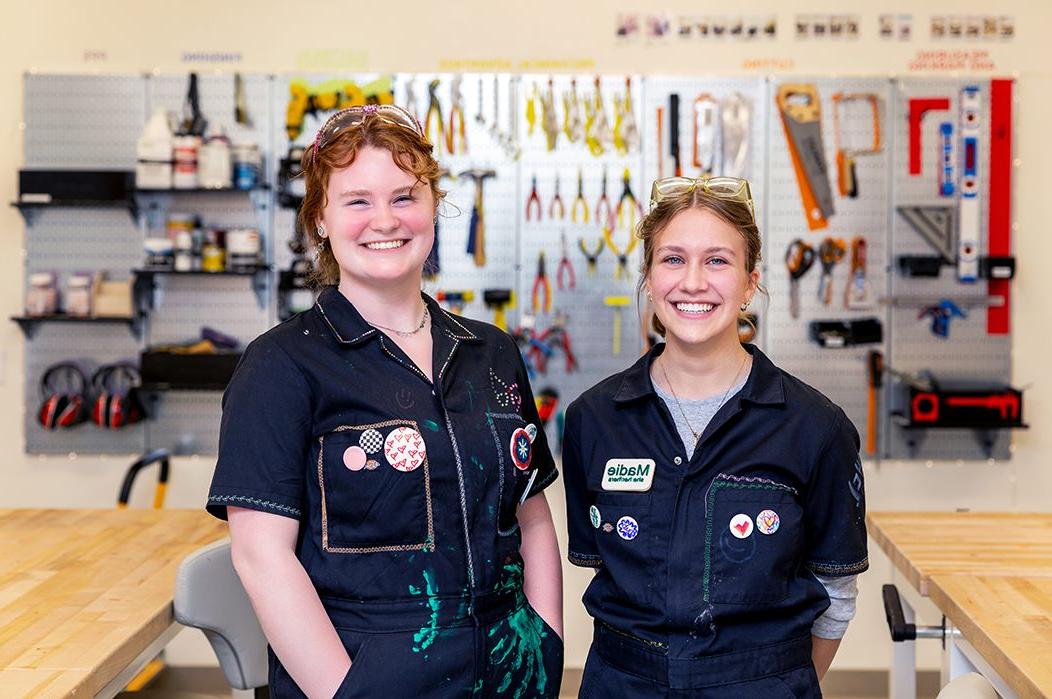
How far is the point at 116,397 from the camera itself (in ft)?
14.1

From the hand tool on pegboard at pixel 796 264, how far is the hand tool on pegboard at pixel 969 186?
60 cm

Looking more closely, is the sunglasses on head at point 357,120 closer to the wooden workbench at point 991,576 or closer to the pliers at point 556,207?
the wooden workbench at point 991,576

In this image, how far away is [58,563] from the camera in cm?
244

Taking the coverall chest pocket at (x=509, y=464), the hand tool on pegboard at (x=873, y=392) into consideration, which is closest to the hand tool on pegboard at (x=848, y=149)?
the hand tool on pegboard at (x=873, y=392)

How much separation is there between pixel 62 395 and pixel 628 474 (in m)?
3.18

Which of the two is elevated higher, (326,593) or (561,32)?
(561,32)

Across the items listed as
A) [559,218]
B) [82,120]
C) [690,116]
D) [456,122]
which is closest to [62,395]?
[82,120]

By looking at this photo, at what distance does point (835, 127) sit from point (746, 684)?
10.0ft

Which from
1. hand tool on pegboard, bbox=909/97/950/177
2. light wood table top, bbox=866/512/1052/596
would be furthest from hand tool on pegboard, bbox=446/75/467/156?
light wood table top, bbox=866/512/1052/596

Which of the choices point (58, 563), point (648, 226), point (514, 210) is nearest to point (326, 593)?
point (648, 226)

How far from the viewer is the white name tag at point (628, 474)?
1.86 metres

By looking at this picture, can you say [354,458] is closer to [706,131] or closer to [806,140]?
[706,131]

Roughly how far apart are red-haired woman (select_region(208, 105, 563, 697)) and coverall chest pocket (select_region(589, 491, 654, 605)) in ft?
0.54

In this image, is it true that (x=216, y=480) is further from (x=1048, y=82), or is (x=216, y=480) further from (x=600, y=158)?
(x=1048, y=82)
